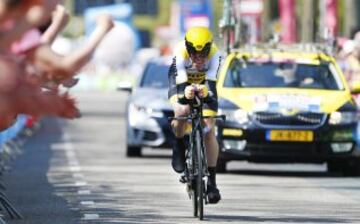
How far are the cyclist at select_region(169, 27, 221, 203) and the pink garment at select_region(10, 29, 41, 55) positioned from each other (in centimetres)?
621

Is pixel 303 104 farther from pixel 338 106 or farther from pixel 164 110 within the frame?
pixel 164 110

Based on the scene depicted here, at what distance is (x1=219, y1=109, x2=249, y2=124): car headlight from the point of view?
1823 centimetres

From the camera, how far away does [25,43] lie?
20.3 feet

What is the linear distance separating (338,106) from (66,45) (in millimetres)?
66969

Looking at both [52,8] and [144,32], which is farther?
[144,32]

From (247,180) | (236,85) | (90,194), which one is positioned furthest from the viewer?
(236,85)

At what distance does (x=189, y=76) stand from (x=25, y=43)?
6.81 meters

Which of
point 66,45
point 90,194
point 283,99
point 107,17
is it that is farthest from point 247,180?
point 66,45

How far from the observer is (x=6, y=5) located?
552 centimetres

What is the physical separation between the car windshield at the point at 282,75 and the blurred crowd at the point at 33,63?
41.0 feet

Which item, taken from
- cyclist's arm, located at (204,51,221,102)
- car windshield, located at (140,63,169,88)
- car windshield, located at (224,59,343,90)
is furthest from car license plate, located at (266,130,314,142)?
car windshield, located at (140,63,169,88)

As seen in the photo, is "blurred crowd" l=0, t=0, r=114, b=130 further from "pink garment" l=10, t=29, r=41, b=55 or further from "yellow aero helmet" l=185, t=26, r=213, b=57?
"yellow aero helmet" l=185, t=26, r=213, b=57

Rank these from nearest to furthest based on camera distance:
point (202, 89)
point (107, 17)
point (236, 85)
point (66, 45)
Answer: point (107, 17) < point (202, 89) < point (236, 85) < point (66, 45)

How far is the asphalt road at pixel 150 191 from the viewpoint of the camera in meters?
12.9
